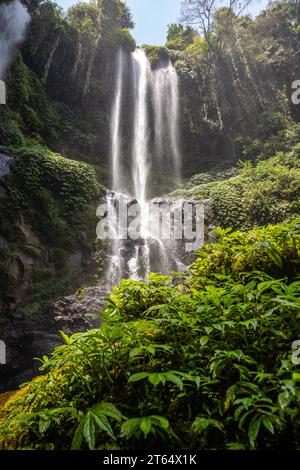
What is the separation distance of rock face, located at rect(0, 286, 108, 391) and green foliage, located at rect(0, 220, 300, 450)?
5.78 metres

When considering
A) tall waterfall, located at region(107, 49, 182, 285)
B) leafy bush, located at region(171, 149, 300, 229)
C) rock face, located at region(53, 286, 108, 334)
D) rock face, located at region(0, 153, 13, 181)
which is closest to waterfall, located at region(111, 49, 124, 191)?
tall waterfall, located at region(107, 49, 182, 285)

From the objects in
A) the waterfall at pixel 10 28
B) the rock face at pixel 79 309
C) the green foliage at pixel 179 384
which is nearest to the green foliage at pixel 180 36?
the waterfall at pixel 10 28

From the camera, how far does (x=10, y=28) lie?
49.9ft

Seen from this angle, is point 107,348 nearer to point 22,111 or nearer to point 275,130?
point 22,111

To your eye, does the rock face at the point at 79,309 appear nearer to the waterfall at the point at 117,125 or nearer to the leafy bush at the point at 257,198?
the leafy bush at the point at 257,198

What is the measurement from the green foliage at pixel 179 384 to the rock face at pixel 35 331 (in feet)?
19.0

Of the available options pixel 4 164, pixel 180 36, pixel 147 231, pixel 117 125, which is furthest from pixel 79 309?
pixel 180 36

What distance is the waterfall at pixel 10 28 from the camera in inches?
565

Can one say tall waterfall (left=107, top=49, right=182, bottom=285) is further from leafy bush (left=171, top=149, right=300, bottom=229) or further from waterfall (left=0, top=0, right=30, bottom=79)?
waterfall (left=0, top=0, right=30, bottom=79)

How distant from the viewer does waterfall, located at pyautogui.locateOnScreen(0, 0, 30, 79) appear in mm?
14352

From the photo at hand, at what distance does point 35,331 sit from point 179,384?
7.61 metres

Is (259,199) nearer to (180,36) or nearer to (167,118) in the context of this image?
(167,118)
